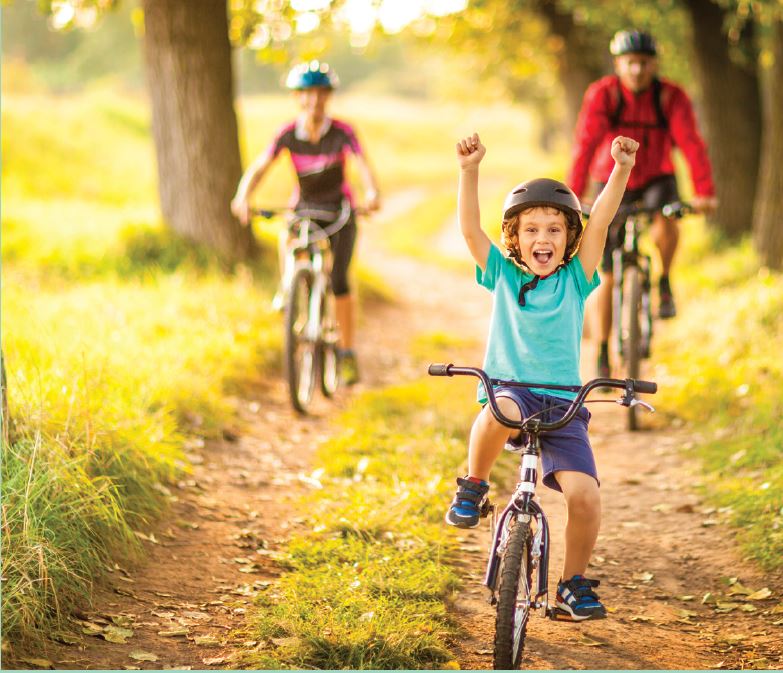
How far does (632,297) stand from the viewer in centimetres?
738

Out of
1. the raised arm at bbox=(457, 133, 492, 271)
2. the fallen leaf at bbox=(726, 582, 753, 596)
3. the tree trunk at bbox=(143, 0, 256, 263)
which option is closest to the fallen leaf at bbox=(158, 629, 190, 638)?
the raised arm at bbox=(457, 133, 492, 271)

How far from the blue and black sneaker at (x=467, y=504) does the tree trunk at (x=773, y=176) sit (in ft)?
25.7

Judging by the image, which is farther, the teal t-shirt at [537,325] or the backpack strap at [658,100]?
the backpack strap at [658,100]

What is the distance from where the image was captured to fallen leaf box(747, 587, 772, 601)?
187 inches

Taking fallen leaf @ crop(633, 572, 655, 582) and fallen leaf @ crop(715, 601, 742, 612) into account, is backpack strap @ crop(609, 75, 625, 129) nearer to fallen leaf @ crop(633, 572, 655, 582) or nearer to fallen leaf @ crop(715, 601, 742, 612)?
fallen leaf @ crop(633, 572, 655, 582)

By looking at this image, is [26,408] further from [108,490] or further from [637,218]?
[637,218]

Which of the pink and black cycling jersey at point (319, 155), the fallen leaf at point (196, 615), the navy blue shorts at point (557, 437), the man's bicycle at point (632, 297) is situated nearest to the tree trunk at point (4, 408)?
the fallen leaf at point (196, 615)

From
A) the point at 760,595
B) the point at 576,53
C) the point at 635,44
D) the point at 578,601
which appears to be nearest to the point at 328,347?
the point at 635,44

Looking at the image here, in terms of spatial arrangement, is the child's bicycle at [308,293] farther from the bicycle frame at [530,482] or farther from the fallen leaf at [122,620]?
the bicycle frame at [530,482]

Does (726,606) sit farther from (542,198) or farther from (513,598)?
(542,198)

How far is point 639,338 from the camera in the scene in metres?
7.41

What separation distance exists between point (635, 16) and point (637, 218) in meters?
7.86

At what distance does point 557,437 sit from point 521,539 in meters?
0.46

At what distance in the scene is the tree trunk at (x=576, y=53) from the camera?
57.1 feet
